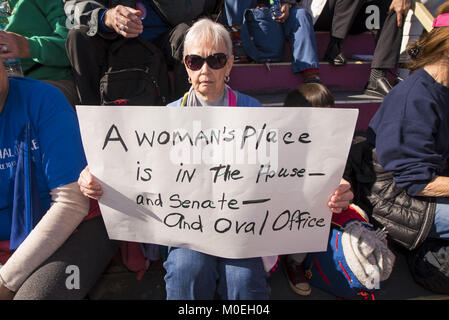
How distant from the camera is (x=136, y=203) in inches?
47.4

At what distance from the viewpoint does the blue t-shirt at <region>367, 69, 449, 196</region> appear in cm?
158

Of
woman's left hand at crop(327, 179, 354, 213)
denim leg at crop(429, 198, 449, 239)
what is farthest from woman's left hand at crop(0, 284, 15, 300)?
denim leg at crop(429, 198, 449, 239)

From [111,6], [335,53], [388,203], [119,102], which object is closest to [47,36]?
[111,6]

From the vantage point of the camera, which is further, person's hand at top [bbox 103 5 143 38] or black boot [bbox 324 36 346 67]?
black boot [bbox 324 36 346 67]

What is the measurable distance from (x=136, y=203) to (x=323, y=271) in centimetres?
133

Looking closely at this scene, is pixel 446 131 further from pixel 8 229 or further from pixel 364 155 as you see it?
pixel 8 229

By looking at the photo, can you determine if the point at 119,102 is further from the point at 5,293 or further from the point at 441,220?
the point at 441,220

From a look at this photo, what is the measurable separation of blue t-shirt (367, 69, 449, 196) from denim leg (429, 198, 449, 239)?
7.5 inches

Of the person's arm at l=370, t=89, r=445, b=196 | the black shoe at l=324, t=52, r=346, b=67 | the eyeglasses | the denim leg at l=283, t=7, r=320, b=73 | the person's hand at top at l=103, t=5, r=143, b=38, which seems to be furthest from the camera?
the black shoe at l=324, t=52, r=346, b=67

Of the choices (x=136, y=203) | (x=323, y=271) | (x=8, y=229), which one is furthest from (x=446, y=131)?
(x=8, y=229)

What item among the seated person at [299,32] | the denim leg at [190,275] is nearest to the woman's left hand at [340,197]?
the denim leg at [190,275]

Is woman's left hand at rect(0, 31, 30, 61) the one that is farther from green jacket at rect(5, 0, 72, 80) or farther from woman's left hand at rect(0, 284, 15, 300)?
woman's left hand at rect(0, 284, 15, 300)

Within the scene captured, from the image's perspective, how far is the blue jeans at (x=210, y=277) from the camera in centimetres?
126

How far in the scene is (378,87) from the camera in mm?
3410
